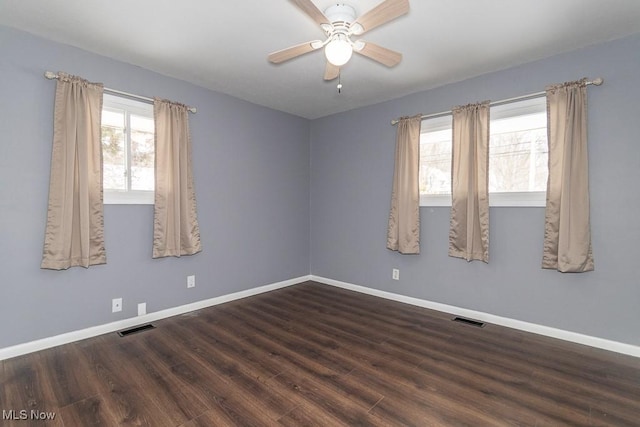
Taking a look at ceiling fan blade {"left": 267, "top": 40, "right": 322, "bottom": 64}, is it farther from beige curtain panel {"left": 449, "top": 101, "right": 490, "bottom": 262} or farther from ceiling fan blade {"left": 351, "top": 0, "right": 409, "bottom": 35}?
beige curtain panel {"left": 449, "top": 101, "right": 490, "bottom": 262}

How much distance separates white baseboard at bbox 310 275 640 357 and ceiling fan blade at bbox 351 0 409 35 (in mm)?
2973

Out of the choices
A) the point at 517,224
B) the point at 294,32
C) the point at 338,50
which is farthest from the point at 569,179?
the point at 294,32

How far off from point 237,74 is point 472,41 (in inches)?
90.2

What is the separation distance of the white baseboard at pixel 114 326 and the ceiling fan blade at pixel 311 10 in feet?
10.3

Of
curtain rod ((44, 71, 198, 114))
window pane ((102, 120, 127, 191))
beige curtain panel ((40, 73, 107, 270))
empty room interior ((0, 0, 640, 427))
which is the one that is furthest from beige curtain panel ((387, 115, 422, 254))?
beige curtain panel ((40, 73, 107, 270))

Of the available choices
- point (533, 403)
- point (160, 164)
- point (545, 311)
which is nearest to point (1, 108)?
point (160, 164)

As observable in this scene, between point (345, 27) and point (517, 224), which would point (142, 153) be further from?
point (517, 224)

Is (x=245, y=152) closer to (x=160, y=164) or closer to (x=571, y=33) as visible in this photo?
(x=160, y=164)

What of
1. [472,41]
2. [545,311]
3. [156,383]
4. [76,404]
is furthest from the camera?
[545,311]

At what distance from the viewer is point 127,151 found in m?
3.03

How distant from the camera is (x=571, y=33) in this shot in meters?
2.46

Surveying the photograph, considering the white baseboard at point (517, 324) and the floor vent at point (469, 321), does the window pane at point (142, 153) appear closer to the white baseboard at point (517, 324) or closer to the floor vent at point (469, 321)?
the white baseboard at point (517, 324)

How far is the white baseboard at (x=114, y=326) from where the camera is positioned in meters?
2.44

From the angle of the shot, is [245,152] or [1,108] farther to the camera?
[245,152]
